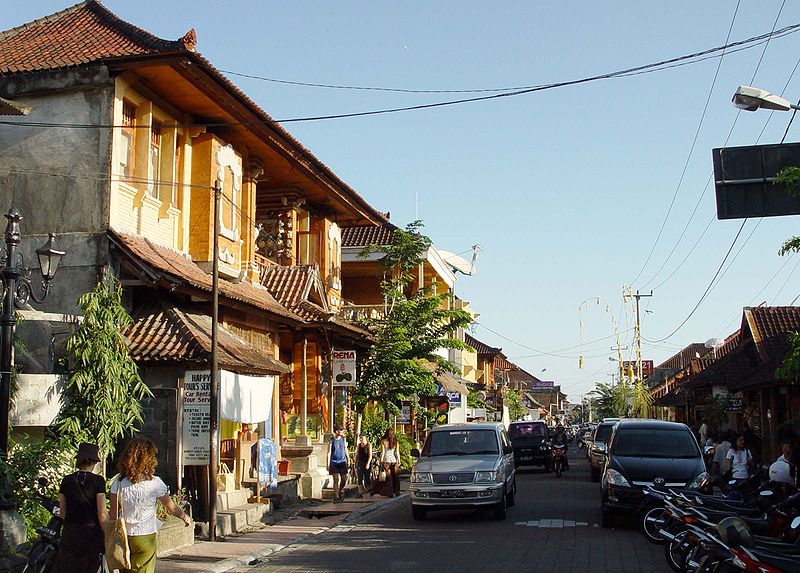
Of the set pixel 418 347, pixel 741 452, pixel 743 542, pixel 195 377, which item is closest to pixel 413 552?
pixel 195 377

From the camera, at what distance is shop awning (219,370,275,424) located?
16797 mm

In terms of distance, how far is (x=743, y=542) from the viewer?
8.95m

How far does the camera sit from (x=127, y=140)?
57.7 feet

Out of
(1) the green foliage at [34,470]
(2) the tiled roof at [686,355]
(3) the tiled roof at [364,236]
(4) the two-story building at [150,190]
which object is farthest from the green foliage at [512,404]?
(1) the green foliage at [34,470]

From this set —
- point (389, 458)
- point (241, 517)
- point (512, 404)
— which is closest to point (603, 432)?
point (389, 458)

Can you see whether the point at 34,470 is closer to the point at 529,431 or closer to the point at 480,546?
the point at 480,546

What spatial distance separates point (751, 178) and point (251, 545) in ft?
33.3

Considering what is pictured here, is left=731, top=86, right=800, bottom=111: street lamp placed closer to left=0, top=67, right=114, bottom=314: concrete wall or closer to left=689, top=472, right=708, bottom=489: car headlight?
left=689, top=472, right=708, bottom=489: car headlight

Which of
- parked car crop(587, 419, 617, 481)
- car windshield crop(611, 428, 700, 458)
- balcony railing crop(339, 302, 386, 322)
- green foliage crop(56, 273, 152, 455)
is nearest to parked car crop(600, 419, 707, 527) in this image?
car windshield crop(611, 428, 700, 458)

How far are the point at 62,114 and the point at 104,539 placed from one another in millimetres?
10478

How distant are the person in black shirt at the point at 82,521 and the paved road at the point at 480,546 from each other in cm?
429

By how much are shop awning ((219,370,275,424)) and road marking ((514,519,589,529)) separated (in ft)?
18.4

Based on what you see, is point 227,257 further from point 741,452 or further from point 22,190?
point 741,452

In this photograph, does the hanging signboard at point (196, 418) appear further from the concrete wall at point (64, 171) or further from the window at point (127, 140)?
the window at point (127, 140)
